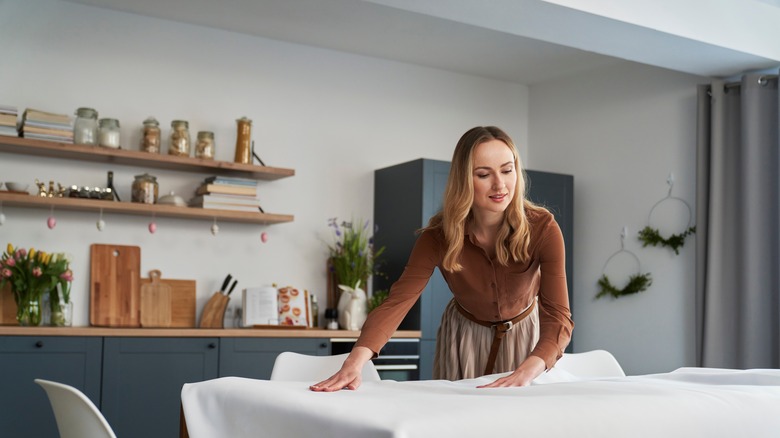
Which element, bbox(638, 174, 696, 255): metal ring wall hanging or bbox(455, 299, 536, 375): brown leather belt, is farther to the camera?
bbox(638, 174, 696, 255): metal ring wall hanging

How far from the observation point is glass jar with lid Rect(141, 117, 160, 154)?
473 cm

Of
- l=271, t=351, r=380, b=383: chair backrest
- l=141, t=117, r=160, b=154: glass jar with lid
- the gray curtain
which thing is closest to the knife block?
l=141, t=117, r=160, b=154: glass jar with lid

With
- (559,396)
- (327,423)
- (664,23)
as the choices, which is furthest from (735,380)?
(664,23)

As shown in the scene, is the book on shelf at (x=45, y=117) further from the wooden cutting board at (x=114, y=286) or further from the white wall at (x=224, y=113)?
the wooden cutting board at (x=114, y=286)

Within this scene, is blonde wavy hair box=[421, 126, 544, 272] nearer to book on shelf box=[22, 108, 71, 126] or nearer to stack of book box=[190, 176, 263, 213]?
stack of book box=[190, 176, 263, 213]

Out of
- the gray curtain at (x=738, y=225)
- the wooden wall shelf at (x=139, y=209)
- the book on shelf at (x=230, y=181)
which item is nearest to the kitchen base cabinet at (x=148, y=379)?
the wooden wall shelf at (x=139, y=209)

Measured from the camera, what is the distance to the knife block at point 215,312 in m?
4.88

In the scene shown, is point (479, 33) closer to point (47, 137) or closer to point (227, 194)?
point (227, 194)

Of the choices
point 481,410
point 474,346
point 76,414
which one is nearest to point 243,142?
point 474,346

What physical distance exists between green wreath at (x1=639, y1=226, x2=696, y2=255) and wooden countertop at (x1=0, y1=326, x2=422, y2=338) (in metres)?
1.56

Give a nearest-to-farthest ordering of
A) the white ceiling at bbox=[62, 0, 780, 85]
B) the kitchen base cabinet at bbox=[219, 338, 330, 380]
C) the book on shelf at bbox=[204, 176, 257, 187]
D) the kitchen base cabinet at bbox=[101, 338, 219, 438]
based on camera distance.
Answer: the white ceiling at bbox=[62, 0, 780, 85], the kitchen base cabinet at bbox=[101, 338, 219, 438], the kitchen base cabinet at bbox=[219, 338, 330, 380], the book on shelf at bbox=[204, 176, 257, 187]

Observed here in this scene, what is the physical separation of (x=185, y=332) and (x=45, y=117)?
1335mm

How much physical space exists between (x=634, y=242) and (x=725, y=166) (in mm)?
839

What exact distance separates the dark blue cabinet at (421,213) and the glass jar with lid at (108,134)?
1724mm
